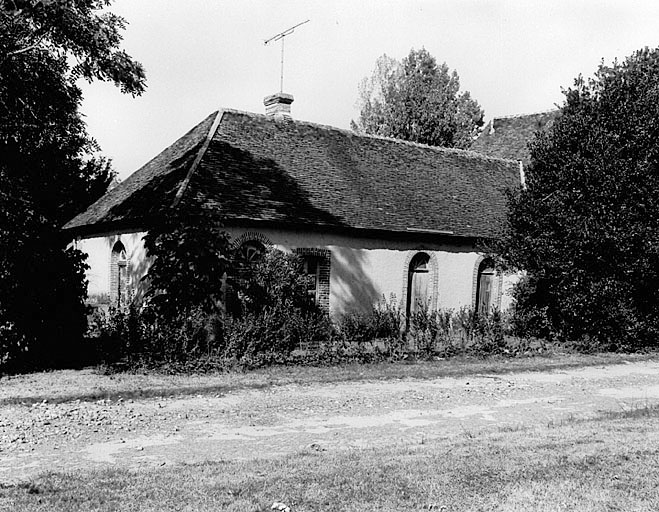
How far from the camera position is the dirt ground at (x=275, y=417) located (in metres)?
8.08

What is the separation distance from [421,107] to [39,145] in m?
33.5

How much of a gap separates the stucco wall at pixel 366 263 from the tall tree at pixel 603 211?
3740mm

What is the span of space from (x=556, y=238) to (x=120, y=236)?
12.3 meters

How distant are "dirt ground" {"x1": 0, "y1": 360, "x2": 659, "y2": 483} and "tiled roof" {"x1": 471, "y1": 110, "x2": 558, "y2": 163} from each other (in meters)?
18.9

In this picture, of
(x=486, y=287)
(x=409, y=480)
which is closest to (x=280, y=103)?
(x=486, y=287)

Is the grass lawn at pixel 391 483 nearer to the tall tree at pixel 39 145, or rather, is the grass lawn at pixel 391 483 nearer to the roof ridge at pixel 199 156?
the tall tree at pixel 39 145

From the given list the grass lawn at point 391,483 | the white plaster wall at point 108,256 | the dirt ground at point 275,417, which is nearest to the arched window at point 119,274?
the white plaster wall at point 108,256

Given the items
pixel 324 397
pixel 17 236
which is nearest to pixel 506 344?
pixel 324 397

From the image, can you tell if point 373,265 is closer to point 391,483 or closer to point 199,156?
point 199,156

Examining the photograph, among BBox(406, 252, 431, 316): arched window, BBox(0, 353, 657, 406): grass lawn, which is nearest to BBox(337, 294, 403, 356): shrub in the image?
BBox(0, 353, 657, 406): grass lawn

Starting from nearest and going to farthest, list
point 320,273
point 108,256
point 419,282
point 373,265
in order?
point 320,273
point 373,265
point 108,256
point 419,282

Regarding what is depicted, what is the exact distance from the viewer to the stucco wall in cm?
1941

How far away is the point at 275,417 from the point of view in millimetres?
9953

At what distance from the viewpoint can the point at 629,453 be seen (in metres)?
7.57
